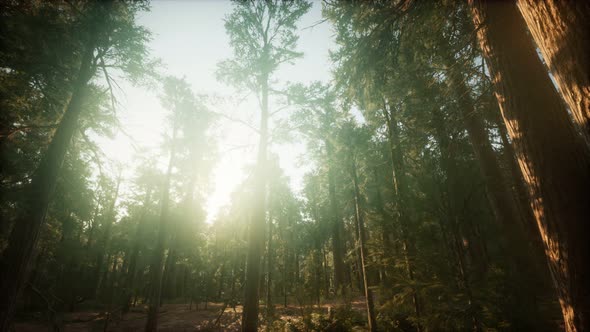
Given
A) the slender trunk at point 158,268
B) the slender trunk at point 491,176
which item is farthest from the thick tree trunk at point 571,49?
the slender trunk at point 158,268

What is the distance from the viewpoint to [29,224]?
534cm

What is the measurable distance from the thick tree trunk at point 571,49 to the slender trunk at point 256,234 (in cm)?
730

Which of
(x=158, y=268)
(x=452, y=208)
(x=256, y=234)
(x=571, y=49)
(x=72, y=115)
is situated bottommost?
(x=158, y=268)

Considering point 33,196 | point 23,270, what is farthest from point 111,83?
point 23,270

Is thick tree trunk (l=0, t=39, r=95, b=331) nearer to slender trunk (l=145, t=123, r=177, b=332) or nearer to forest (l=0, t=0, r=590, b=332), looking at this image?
forest (l=0, t=0, r=590, b=332)

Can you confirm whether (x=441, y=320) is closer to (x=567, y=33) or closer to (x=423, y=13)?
(x=567, y=33)

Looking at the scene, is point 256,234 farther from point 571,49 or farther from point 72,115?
point 571,49

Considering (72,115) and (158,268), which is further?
(158,268)

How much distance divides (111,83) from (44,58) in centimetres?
151

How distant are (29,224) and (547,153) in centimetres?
944

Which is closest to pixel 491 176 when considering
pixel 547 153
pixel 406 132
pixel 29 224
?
pixel 406 132

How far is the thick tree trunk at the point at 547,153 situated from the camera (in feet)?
6.55

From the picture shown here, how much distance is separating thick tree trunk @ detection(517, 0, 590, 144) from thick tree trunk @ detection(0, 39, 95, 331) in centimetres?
926

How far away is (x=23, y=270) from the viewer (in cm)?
518
